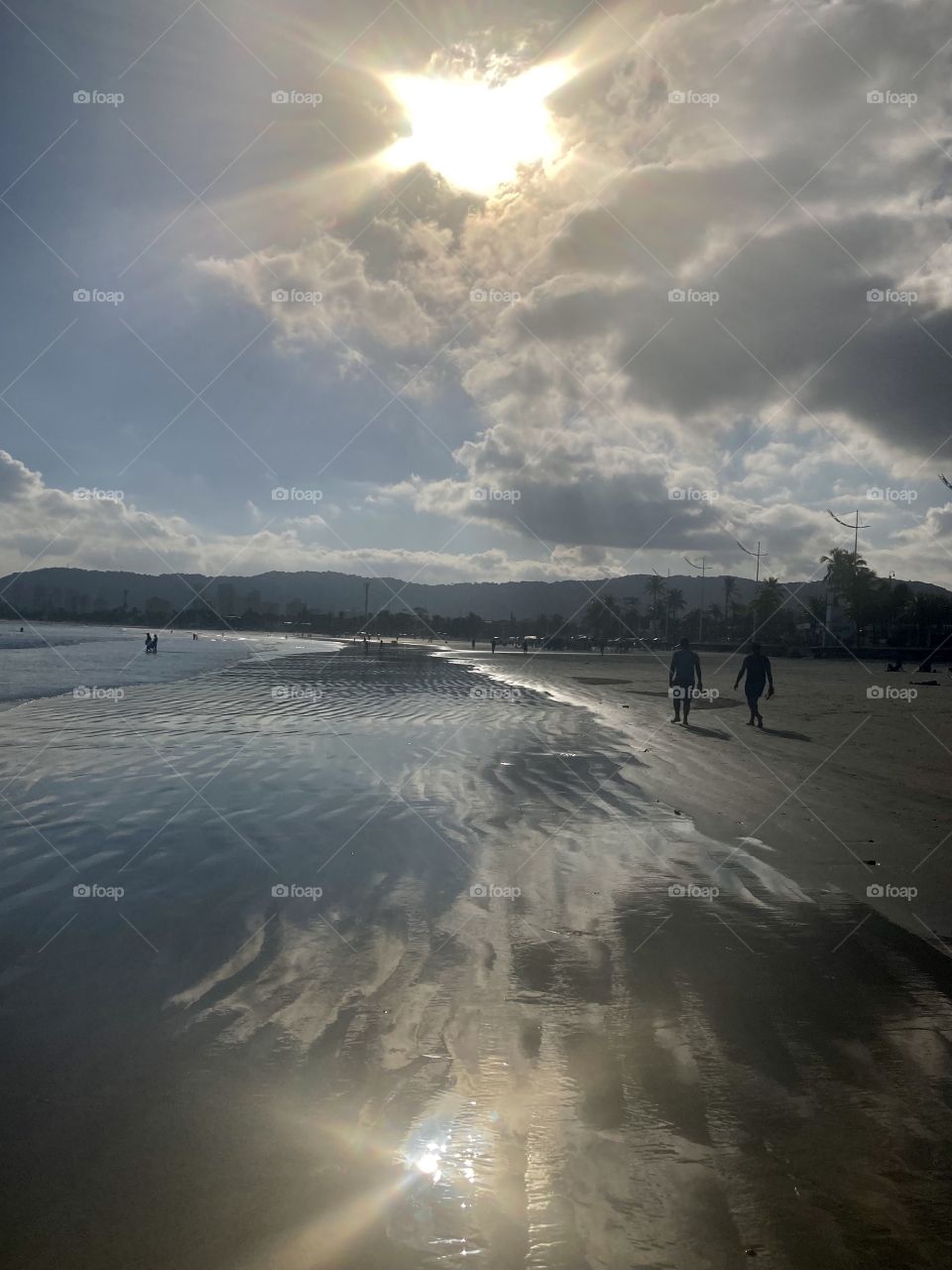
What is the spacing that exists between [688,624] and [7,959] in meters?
179

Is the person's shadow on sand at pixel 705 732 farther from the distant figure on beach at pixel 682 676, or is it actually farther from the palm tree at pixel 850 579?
the palm tree at pixel 850 579

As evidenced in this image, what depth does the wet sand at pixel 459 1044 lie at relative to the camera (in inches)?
131

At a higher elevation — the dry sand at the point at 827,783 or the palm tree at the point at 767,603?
the palm tree at the point at 767,603

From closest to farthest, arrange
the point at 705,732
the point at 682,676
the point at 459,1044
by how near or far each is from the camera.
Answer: the point at 459,1044
the point at 705,732
the point at 682,676

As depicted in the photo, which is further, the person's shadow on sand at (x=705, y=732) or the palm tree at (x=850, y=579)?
the palm tree at (x=850, y=579)

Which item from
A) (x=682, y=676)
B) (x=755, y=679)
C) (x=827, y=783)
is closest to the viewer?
(x=827, y=783)

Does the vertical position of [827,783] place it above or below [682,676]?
below

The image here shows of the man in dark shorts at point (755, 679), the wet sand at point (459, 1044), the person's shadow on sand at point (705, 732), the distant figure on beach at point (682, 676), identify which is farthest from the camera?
the distant figure on beach at point (682, 676)

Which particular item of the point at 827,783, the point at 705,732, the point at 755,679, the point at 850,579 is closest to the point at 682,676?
the point at 755,679

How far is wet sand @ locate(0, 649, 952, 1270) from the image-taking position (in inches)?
131

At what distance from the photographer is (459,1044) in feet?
15.6

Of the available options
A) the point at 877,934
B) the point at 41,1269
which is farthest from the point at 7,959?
the point at 877,934

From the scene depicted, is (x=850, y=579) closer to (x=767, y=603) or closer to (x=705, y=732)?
(x=767, y=603)

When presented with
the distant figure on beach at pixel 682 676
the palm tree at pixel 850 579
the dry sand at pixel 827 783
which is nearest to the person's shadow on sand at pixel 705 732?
the dry sand at pixel 827 783
